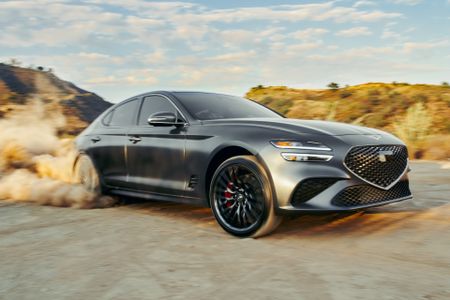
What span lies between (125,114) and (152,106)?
2.07ft

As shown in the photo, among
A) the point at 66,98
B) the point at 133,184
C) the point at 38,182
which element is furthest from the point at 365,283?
the point at 66,98

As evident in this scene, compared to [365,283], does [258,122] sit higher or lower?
higher

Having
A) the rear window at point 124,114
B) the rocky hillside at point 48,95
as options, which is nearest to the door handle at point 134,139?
the rear window at point 124,114

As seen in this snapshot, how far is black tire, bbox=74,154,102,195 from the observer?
7410mm

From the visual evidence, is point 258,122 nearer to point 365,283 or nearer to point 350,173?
point 350,173

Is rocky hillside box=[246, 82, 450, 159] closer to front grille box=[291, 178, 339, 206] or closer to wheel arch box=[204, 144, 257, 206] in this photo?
wheel arch box=[204, 144, 257, 206]

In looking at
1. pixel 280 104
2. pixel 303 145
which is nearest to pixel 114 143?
pixel 303 145

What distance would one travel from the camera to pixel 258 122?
533 centimetres

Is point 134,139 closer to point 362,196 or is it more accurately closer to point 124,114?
point 124,114

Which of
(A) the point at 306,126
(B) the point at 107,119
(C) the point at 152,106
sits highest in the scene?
(C) the point at 152,106

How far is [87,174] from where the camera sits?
25.0ft

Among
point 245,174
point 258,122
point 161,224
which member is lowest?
point 161,224

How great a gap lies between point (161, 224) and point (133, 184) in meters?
0.95

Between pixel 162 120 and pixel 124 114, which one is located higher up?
pixel 124 114
